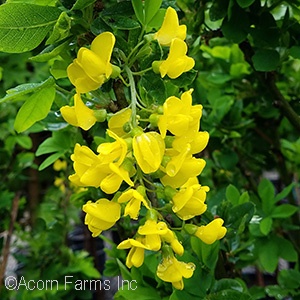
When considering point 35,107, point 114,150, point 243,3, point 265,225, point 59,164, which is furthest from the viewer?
point 59,164

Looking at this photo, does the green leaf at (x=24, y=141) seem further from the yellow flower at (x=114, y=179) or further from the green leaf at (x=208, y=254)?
the yellow flower at (x=114, y=179)

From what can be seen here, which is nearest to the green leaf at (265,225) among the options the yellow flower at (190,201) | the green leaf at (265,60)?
the green leaf at (265,60)

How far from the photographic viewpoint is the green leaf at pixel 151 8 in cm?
44

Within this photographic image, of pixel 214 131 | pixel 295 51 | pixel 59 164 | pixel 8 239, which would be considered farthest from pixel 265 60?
pixel 8 239

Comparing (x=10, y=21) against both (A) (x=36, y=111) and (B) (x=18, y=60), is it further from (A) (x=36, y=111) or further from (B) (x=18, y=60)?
(B) (x=18, y=60)

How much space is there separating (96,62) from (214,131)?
44cm

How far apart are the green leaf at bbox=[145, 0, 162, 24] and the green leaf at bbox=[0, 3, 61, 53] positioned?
0.08 m

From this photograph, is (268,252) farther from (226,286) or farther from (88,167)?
(88,167)

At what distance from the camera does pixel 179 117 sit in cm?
36

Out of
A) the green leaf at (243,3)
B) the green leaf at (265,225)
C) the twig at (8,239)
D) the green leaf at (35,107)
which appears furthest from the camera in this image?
the twig at (8,239)

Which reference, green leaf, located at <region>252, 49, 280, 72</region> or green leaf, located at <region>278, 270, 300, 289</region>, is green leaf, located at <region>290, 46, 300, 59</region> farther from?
green leaf, located at <region>278, 270, 300, 289</region>

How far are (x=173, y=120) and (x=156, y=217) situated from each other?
79 millimetres

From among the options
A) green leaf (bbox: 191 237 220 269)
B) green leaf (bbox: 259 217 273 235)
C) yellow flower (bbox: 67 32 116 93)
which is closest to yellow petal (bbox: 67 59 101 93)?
yellow flower (bbox: 67 32 116 93)

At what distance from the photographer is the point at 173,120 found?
0.37 metres
